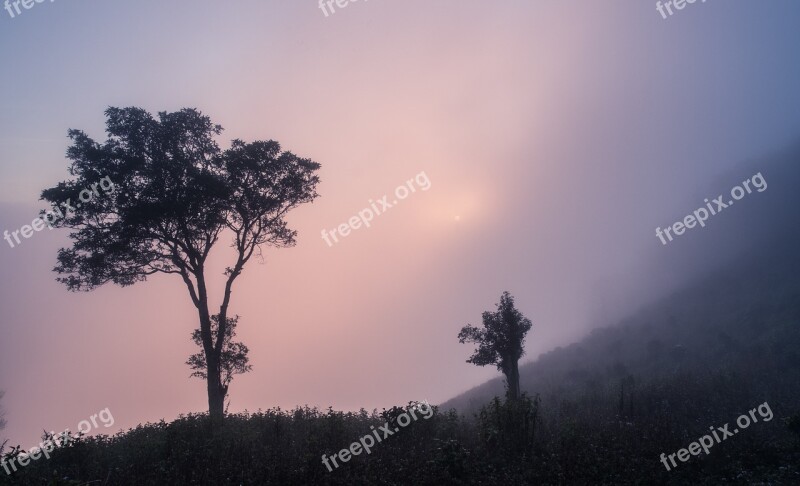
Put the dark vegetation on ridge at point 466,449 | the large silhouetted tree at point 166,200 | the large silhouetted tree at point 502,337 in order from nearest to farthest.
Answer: the dark vegetation on ridge at point 466,449, the large silhouetted tree at point 166,200, the large silhouetted tree at point 502,337

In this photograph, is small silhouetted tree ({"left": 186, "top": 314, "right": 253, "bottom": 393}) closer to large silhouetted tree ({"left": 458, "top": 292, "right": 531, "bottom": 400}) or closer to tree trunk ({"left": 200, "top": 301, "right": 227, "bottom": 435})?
tree trunk ({"left": 200, "top": 301, "right": 227, "bottom": 435})

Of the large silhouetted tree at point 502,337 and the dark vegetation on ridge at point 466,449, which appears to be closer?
the dark vegetation on ridge at point 466,449

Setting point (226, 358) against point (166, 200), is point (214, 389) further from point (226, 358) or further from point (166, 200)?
point (166, 200)

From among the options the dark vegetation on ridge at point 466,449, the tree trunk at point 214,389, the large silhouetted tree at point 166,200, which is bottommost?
the dark vegetation on ridge at point 466,449

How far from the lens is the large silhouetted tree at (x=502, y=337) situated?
90.4ft

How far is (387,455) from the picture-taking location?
38.8 feet

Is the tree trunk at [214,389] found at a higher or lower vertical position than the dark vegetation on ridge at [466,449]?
higher

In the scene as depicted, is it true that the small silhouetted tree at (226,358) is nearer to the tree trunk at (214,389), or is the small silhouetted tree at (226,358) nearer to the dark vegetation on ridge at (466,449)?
the tree trunk at (214,389)

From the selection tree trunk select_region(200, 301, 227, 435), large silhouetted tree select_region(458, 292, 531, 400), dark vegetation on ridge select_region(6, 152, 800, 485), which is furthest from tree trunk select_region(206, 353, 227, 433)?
large silhouetted tree select_region(458, 292, 531, 400)

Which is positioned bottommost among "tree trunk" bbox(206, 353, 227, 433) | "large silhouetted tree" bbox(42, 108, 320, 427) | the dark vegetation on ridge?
the dark vegetation on ridge

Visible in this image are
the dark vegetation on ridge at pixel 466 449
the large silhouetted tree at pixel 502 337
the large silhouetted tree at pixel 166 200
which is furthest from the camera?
the large silhouetted tree at pixel 502 337

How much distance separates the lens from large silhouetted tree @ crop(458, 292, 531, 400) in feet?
90.4

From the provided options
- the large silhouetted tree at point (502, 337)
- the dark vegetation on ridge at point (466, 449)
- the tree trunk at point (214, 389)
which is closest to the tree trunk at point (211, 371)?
the tree trunk at point (214, 389)

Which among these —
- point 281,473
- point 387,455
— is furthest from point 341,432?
A: point 281,473
